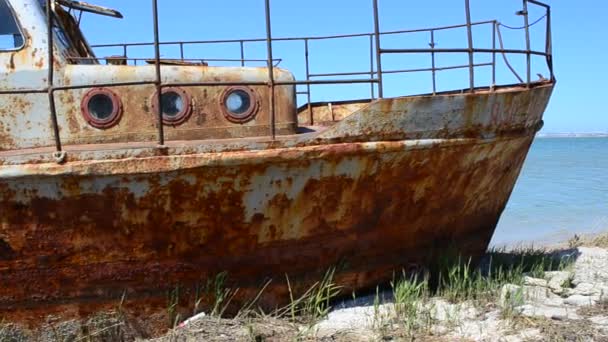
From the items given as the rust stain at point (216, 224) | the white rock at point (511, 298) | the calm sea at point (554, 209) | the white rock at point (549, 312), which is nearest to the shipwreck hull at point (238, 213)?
the rust stain at point (216, 224)

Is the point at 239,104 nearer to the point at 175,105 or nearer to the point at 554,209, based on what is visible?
the point at 175,105

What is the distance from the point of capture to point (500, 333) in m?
4.27

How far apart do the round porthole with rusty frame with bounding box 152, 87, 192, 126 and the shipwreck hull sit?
29.9 inches

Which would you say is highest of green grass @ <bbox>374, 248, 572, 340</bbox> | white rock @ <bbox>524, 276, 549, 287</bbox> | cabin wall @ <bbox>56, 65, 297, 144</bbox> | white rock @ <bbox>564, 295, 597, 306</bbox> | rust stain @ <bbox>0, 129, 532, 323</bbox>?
cabin wall @ <bbox>56, 65, 297, 144</bbox>

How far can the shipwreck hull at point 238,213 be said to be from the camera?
156 inches

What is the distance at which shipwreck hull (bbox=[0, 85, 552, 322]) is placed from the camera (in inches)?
156

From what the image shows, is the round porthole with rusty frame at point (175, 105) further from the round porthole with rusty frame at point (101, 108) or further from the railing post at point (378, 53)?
the railing post at point (378, 53)

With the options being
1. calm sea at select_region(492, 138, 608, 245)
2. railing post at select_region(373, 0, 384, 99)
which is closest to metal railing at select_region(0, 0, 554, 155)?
railing post at select_region(373, 0, 384, 99)

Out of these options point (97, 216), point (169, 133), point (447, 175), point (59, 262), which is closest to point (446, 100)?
point (447, 175)

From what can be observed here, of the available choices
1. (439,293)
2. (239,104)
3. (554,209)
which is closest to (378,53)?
(239,104)

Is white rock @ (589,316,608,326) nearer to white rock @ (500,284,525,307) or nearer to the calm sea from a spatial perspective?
white rock @ (500,284,525,307)

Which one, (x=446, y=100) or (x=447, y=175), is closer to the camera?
(x=446, y=100)

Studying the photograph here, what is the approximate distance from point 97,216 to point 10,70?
4.47 feet

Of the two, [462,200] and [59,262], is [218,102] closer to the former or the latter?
[59,262]
